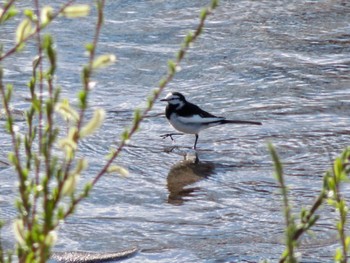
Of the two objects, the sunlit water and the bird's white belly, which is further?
the bird's white belly

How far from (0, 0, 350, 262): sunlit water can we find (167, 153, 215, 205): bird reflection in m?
0.02

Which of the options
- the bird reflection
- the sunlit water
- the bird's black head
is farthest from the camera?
the bird's black head

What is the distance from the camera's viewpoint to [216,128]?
8.39 m

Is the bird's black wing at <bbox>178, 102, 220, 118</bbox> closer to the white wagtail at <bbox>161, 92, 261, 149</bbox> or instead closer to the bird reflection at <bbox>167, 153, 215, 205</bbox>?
the white wagtail at <bbox>161, 92, 261, 149</bbox>

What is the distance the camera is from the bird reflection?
677 cm

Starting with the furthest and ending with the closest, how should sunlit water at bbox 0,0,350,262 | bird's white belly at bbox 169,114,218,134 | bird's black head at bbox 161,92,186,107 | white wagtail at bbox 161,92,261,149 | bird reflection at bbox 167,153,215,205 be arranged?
bird's black head at bbox 161,92,186,107
bird's white belly at bbox 169,114,218,134
white wagtail at bbox 161,92,261,149
bird reflection at bbox 167,153,215,205
sunlit water at bbox 0,0,350,262

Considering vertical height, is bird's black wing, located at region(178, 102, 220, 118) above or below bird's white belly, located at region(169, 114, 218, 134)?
above

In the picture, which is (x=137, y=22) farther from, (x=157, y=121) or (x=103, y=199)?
(x=103, y=199)

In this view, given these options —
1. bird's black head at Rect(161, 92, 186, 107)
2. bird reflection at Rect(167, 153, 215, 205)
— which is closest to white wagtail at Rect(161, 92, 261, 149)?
bird's black head at Rect(161, 92, 186, 107)

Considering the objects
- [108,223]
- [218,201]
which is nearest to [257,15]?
[218,201]

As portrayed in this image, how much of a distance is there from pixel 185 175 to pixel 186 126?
0.76m

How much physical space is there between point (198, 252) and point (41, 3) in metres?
6.35

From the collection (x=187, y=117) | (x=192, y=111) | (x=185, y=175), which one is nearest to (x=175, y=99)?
(x=192, y=111)

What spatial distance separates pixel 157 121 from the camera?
8562 mm
